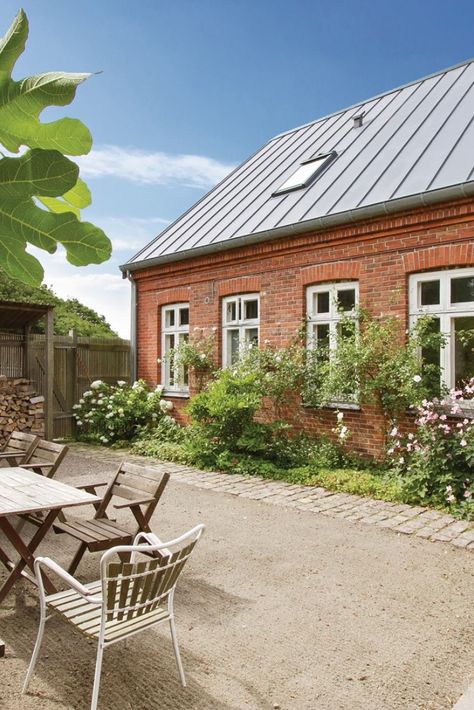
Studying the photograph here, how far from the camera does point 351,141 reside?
41.4ft

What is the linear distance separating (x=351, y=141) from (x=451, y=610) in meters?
10.2

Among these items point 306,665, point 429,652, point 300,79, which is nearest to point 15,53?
point 306,665

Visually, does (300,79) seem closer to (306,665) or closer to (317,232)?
(317,232)

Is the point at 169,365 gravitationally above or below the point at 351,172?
below

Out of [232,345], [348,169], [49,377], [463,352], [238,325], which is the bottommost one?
[49,377]

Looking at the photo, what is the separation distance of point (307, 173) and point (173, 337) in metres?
4.75

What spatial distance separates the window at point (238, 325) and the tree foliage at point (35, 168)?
10800 mm

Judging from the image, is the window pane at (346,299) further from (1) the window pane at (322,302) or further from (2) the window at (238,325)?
(2) the window at (238,325)

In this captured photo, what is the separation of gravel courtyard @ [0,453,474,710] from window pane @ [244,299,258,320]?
6.30 meters

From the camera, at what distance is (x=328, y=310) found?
1059cm

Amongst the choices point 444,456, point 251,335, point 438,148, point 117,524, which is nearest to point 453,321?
point 444,456

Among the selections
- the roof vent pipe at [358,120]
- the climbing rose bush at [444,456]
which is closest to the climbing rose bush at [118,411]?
the climbing rose bush at [444,456]

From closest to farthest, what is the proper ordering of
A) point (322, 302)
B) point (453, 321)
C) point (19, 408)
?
1. point (453, 321)
2. point (322, 302)
3. point (19, 408)

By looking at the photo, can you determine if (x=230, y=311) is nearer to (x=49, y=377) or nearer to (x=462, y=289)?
(x=49, y=377)
